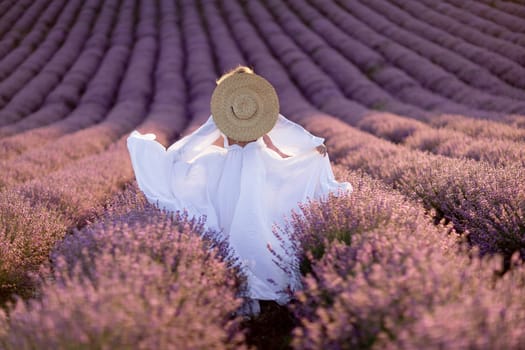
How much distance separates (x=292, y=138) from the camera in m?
3.86

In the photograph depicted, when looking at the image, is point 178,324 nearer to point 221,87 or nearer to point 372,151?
point 221,87

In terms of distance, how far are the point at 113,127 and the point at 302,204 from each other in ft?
20.5

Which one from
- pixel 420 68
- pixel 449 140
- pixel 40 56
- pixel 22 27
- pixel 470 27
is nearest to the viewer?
pixel 449 140

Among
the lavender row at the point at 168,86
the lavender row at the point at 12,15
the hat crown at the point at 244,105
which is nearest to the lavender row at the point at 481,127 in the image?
the hat crown at the point at 244,105

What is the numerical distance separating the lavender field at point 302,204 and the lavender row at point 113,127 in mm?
57

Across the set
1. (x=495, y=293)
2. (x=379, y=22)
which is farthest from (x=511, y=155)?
(x=379, y=22)

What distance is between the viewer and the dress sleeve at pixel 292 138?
3778mm

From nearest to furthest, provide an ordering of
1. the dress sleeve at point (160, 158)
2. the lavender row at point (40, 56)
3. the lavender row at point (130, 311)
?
the lavender row at point (130, 311), the dress sleeve at point (160, 158), the lavender row at point (40, 56)

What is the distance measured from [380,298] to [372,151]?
163 inches

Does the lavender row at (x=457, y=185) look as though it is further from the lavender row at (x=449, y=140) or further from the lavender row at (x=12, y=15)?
the lavender row at (x=12, y=15)

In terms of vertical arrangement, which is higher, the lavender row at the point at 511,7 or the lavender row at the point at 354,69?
the lavender row at the point at 511,7

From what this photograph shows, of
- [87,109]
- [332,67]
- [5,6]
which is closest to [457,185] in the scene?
[87,109]

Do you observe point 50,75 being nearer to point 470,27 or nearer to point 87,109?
point 87,109

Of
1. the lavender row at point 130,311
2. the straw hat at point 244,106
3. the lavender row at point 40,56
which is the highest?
the lavender row at point 40,56
